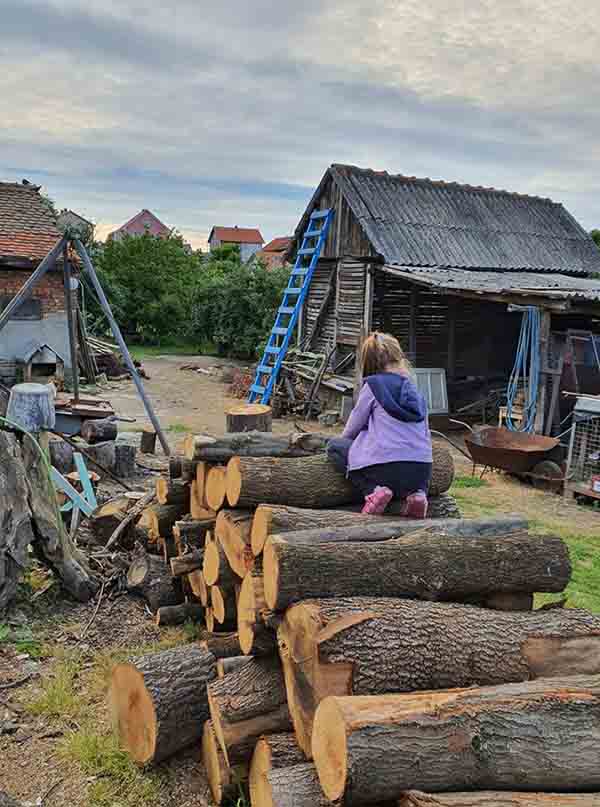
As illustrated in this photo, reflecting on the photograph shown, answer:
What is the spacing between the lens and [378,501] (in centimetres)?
414

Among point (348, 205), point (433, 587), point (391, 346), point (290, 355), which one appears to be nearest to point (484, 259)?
point (348, 205)

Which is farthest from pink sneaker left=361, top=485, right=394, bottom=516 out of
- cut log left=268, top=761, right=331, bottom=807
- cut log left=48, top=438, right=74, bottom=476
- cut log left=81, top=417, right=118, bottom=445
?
cut log left=81, top=417, right=118, bottom=445

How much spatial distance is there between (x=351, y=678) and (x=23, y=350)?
47.6 feet

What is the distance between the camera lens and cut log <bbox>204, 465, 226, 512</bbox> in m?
4.38

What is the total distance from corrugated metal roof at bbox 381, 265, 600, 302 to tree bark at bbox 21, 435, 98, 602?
756cm

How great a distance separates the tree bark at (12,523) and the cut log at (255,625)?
2107 mm

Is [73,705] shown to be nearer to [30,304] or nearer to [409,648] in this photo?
[409,648]

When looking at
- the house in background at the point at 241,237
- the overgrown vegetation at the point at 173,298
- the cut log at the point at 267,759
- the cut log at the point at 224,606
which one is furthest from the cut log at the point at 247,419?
the house in background at the point at 241,237

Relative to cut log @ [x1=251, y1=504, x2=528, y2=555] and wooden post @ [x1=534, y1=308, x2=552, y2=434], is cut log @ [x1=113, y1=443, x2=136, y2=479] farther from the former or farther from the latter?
wooden post @ [x1=534, y1=308, x2=552, y2=434]

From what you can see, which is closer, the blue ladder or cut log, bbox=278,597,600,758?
cut log, bbox=278,597,600,758

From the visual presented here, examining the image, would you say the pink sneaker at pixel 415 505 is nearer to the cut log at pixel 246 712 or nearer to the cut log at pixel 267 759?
the cut log at pixel 246 712

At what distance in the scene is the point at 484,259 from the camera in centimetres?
1476

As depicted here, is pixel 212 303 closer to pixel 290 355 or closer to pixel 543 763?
pixel 290 355

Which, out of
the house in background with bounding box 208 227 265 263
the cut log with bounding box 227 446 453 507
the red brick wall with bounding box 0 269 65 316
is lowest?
the cut log with bounding box 227 446 453 507
